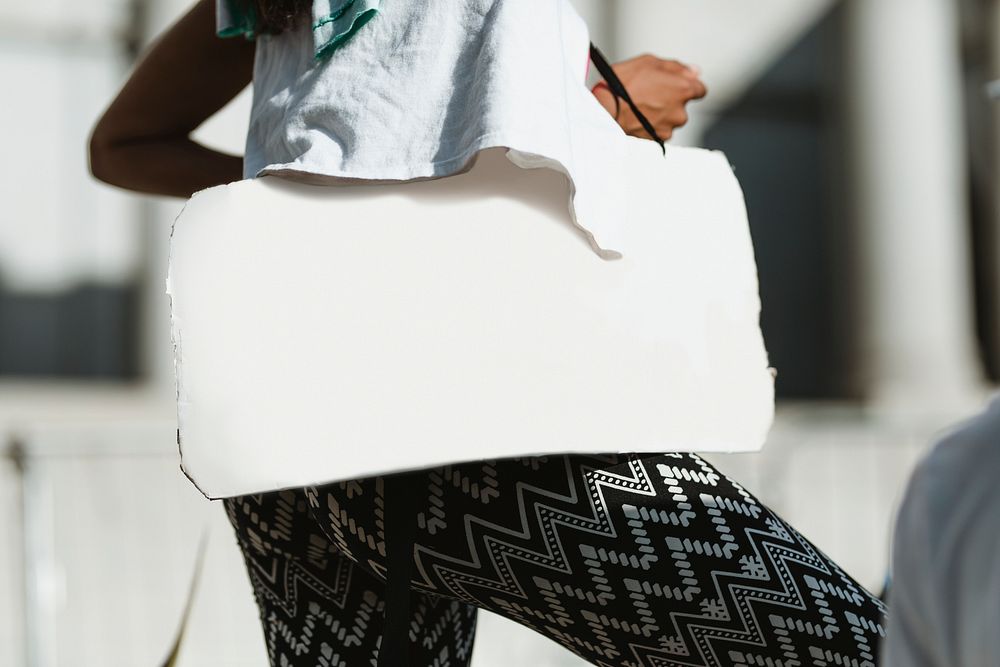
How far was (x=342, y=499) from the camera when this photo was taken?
118 centimetres

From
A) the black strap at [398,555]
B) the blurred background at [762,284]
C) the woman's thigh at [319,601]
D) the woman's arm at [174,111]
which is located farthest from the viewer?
the blurred background at [762,284]

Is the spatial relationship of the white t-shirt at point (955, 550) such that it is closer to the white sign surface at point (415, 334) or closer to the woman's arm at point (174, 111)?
the white sign surface at point (415, 334)

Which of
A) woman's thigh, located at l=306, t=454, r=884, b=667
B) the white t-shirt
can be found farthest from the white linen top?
the white t-shirt

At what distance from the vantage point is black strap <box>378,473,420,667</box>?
1.14 metres

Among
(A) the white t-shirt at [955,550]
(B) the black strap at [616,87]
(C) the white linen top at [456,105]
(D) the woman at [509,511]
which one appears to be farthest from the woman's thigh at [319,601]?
(A) the white t-shirt at [955,550]

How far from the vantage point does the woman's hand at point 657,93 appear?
1350 millimetres

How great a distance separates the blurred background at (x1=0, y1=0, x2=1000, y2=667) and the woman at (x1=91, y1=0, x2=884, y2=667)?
11.4 feet

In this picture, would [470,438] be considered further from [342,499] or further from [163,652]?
[163,652]

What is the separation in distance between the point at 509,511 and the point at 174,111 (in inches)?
30.5

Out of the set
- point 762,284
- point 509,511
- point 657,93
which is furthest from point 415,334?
point 762,284

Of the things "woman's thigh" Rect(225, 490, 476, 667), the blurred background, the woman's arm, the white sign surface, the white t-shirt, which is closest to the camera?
the white t-shirt

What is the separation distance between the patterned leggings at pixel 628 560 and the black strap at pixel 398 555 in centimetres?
2

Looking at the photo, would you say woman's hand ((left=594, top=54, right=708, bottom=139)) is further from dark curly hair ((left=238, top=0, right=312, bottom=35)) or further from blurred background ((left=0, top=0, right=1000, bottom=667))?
blurred background ((left=0, top=0, right=1000, bottom=667))

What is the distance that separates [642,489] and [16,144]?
8.89 m
